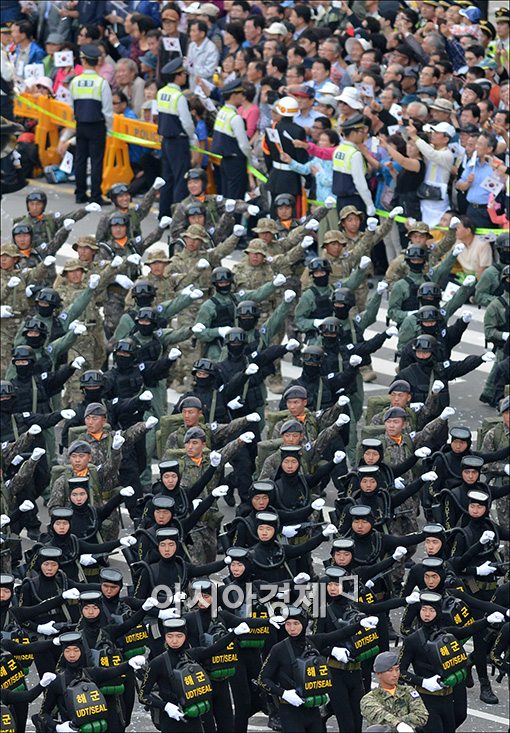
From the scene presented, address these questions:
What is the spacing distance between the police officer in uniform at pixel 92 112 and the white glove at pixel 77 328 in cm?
762

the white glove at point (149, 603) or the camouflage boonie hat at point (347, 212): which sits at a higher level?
the camouflage boonie hat at point (347, 212)

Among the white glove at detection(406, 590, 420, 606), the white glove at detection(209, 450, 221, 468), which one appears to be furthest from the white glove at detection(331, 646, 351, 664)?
the white glove at detection(209, 450, 221, 468)

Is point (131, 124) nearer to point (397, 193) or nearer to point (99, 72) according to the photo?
point (99, 72)

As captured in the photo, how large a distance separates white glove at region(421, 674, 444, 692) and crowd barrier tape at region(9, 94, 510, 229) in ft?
41.8

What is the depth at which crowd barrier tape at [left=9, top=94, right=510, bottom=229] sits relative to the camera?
35675 millimetres

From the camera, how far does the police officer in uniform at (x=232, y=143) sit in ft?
110

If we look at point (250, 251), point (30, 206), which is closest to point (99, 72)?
point (30, 206)

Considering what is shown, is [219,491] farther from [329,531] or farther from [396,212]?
[396,212]

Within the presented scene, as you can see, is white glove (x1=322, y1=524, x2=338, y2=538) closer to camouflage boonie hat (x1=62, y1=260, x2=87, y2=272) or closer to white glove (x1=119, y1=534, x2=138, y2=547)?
white glove (x1=119, y1=534, x2=138, y2=547)

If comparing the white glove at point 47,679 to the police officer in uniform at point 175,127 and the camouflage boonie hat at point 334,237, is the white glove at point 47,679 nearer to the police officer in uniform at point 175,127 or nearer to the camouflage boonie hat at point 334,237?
the camouflage boonie hat at point 334,237

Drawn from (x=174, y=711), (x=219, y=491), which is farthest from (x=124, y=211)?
(x=174, y=711)

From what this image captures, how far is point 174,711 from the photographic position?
21625 mm

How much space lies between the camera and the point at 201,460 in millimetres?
25375

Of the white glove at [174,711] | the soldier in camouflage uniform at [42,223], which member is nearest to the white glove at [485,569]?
the white glove at [174,711]
